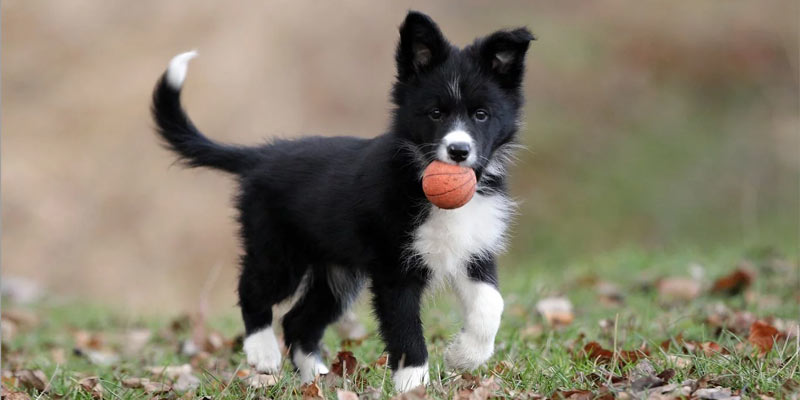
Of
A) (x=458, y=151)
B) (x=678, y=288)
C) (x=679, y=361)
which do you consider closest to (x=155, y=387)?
(x=458, y=151)

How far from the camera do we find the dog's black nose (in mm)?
3850

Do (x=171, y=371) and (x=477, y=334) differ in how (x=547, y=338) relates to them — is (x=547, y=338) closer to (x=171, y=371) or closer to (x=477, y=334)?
(x=477, y=334)

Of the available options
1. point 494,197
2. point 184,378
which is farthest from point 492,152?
point 184,378

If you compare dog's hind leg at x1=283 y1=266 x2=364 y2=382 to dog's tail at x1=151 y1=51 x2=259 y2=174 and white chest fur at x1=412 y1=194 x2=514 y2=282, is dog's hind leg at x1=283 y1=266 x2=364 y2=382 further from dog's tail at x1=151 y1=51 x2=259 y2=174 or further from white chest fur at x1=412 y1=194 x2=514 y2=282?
white chest fur at x1=412 y1=194 x2=514 y2=282

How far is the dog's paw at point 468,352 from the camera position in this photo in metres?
4.04

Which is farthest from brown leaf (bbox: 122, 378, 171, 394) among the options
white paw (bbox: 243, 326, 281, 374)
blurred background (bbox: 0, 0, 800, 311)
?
blurred background (bbox: 0, 0, 800, 311)

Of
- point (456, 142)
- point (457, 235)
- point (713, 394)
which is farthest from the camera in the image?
point (457, 235)

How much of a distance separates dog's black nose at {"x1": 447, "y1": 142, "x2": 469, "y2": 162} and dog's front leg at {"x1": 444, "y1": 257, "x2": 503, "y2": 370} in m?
0.52

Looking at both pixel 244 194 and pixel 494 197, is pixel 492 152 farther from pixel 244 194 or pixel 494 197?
pixel 244 194

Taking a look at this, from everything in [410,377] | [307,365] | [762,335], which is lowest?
[307,365]

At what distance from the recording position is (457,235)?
13.6 feet

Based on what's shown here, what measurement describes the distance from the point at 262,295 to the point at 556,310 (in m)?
2.22

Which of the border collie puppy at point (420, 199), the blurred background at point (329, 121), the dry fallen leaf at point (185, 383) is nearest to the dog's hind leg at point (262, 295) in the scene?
the border collie puppy at point (420, 199)

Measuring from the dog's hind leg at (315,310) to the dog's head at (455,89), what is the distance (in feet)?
3.54
